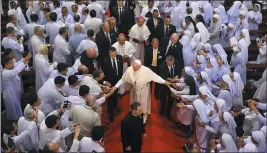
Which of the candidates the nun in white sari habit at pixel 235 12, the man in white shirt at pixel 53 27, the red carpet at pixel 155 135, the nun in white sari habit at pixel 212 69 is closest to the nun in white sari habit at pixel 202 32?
the nun in white sari habit at pixel 212 69

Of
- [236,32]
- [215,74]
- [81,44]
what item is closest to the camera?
[215,74]

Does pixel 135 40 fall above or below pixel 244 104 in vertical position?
above

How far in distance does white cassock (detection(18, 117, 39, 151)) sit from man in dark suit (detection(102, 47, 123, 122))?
208 cm

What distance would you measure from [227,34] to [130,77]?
3.79 metres

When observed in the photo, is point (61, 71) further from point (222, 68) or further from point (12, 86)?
point (222, 68)

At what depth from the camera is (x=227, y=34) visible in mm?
10750

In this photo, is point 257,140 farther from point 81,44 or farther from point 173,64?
point 81,44

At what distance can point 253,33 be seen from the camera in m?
11.6

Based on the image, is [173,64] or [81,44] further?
[81,44]

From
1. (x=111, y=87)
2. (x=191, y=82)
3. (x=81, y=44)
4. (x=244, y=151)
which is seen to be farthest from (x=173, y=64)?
(x=244, y=151)

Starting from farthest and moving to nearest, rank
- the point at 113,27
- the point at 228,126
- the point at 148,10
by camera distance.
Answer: the point at 148,10 < the point at 113,27 < the point at 228,126

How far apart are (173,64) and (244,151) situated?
2.55 metres

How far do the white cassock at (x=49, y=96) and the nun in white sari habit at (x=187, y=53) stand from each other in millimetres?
3072

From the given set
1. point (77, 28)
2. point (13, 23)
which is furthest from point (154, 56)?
point (13, 23)
